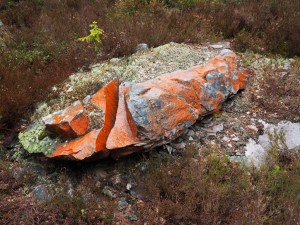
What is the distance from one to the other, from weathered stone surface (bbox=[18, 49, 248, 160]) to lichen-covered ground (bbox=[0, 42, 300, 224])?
0.27m

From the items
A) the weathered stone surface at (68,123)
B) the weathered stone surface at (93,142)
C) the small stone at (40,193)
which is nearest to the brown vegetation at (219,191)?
the weathered stone surface at (93,142)

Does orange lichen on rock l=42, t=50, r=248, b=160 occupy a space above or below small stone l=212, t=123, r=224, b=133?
above

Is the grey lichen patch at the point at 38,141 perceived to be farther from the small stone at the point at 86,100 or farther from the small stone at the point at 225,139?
the small stone at the point at 225,139

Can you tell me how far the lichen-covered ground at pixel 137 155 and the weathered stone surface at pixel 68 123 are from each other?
0.39m

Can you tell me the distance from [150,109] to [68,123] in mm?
1201

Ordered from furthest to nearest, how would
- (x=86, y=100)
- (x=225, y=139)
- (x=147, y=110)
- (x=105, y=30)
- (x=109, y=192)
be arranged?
(x=105, y=30) → (x=86, y=100) → (x=225, y=139) → (x=147, y=110) → (x=109, y=192)

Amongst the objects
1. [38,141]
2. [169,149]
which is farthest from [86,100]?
[169,149]

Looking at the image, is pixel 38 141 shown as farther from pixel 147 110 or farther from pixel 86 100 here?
pixel 147 110

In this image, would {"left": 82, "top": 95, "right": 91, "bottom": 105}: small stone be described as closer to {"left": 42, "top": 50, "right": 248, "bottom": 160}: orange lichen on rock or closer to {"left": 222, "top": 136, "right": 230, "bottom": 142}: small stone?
{"left": 42, "top": 50, "right": 248, "bottom": 160}: orange lichen on rock

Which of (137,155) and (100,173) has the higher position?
(137,155)

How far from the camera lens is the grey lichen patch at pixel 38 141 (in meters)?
4.81

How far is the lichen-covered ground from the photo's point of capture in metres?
4.32

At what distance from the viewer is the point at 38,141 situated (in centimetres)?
495

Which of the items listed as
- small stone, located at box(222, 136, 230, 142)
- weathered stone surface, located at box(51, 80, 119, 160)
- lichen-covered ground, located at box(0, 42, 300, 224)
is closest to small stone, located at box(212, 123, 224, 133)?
lichen-covered ground, located at box(0, 42, 300, 224)
